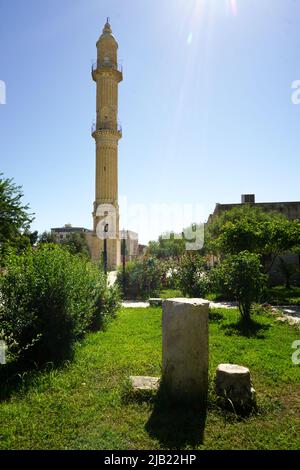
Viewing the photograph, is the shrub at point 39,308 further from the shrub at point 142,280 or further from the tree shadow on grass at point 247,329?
the shrub at point 142,280

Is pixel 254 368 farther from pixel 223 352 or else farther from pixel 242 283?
pixel 242 283

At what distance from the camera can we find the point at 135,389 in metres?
4.79

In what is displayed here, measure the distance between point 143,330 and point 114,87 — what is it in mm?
33575

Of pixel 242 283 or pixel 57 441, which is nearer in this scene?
pixel 57 441

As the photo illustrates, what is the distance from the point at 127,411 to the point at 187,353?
995mm

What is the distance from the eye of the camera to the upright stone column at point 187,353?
4.62m

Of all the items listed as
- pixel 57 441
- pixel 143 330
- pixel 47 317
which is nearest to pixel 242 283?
pixel 143 330

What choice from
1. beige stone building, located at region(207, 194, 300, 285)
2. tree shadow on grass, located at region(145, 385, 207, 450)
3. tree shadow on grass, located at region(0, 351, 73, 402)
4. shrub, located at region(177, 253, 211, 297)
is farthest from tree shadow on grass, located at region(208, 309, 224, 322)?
beige stone building, located at region(207, 194, 300, 285)

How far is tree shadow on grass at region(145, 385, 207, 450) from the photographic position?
372 cm

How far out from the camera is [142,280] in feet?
57.6

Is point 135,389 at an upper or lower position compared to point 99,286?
lower

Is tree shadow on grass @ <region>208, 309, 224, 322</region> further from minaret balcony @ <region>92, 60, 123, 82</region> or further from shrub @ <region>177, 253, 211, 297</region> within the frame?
minaret balcony @ <region>92, 60, 123, 82</region>

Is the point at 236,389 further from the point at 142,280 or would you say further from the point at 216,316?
the point at 142,280

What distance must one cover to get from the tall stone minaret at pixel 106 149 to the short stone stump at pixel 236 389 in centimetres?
3192
